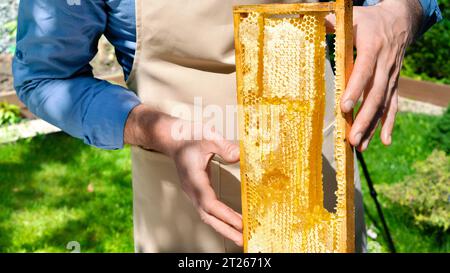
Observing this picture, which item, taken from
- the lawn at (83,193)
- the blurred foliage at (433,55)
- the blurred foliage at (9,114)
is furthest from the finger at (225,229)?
the blurred foliage at (433,55)

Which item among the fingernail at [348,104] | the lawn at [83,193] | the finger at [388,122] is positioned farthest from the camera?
the lawn at [83,193]

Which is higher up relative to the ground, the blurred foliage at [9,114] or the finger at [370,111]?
the finger at [370,111]

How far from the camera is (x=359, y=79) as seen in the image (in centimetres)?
120

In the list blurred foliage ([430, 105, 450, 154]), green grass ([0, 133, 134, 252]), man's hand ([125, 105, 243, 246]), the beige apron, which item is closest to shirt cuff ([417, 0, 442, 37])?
the beige apron

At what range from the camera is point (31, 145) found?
511 centimetres

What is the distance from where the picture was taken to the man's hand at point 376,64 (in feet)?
3.96

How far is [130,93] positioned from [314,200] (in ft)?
1.94

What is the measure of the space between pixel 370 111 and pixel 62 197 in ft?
11.6

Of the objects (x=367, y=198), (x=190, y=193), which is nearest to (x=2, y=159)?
(x=367, y=198)

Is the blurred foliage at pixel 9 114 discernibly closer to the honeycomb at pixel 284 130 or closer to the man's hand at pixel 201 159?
the man's hand at pixel 201 159

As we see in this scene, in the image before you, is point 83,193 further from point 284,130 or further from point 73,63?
point 284,130

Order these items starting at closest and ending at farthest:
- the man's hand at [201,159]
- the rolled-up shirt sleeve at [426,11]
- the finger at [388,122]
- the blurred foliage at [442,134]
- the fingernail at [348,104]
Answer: the fingernail at [348,104] → the man's hand at [201,159] → the finger at [388,122] → the rolled-up shirt sleeve at [426,11] → the blurred foliage at [442,134]

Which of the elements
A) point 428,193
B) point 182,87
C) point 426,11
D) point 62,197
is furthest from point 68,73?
point 62,197

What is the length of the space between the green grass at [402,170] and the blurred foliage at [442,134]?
81 mm
